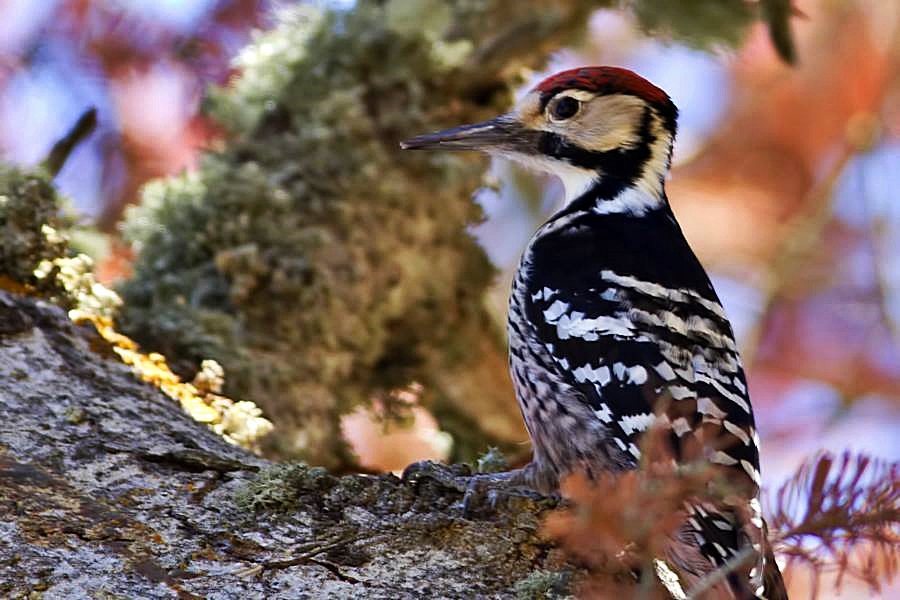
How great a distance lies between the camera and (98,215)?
14.9 ft

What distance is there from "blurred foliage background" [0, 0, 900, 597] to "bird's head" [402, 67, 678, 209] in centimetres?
61

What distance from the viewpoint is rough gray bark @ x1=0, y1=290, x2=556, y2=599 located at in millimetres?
1939

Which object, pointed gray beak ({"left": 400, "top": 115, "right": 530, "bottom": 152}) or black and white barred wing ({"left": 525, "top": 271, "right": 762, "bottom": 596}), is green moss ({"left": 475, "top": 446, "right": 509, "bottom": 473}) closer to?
black and white barred wing ({"left": 525, "top": 271, "right": 762, "bottom": 596})

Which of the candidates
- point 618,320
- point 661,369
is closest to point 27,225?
point 618,320

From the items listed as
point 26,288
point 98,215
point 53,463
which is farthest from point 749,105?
point 53,463

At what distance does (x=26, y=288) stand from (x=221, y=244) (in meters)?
0.80

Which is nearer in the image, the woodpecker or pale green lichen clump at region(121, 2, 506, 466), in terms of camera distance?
the woodpecker

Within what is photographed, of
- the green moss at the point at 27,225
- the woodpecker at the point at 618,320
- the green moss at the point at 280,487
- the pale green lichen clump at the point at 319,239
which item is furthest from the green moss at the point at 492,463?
the green moss at the point at 27,225

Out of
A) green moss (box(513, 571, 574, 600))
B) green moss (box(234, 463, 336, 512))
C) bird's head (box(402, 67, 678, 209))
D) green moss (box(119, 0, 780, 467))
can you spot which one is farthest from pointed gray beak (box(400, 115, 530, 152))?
green moss (box(513, 571, 574, 600))

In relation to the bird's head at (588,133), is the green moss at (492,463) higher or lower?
lower

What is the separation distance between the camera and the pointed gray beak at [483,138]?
3.23m

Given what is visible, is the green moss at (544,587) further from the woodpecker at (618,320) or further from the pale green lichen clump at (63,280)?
the pale green lichen clump at (63,280)

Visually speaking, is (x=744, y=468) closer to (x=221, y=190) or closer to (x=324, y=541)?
(x=324, y=541)

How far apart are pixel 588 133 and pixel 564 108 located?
0.30 feet
